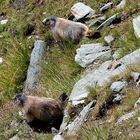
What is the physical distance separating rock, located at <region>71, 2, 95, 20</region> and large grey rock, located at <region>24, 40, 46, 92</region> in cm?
120

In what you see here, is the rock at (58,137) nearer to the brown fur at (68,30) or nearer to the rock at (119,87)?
the rock at (119,87)

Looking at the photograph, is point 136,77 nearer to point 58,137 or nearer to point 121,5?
point 58,137

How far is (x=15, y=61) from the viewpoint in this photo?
16016 millimetres

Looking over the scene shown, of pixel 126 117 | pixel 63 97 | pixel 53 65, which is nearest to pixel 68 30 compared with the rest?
pixel 53 65

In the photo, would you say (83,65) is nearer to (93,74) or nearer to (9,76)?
(93,74)

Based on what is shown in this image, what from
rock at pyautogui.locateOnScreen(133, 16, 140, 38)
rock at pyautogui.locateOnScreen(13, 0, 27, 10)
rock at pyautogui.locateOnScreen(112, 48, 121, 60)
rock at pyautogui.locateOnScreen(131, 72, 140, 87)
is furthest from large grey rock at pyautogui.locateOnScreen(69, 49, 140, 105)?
rock at pyautogui.locateOnScreen(13, 0, 27, 10)

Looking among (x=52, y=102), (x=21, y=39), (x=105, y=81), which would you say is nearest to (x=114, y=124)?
(x=105, y=81)

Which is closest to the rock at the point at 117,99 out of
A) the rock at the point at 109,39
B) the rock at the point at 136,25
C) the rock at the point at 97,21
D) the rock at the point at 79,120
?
the rock at the point at 79,120

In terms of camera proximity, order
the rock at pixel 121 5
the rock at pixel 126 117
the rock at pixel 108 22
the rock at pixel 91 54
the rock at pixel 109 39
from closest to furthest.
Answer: the rock at pixel 126 117
the rock at pixel 91 54
the rock at pixel 109 39
the rock at pixel 108 22
the rock at pixel 121 5

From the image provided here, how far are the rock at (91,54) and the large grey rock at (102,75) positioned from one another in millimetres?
589

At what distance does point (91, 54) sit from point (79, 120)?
2.85 metres

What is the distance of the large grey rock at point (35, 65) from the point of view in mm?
15200

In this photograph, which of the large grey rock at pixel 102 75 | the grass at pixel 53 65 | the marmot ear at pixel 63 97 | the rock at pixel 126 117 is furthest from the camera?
the marmot ear at pixel 63 97

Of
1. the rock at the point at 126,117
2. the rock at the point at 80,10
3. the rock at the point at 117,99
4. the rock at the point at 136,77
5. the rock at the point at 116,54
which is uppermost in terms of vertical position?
the rock at the point at 126,117
